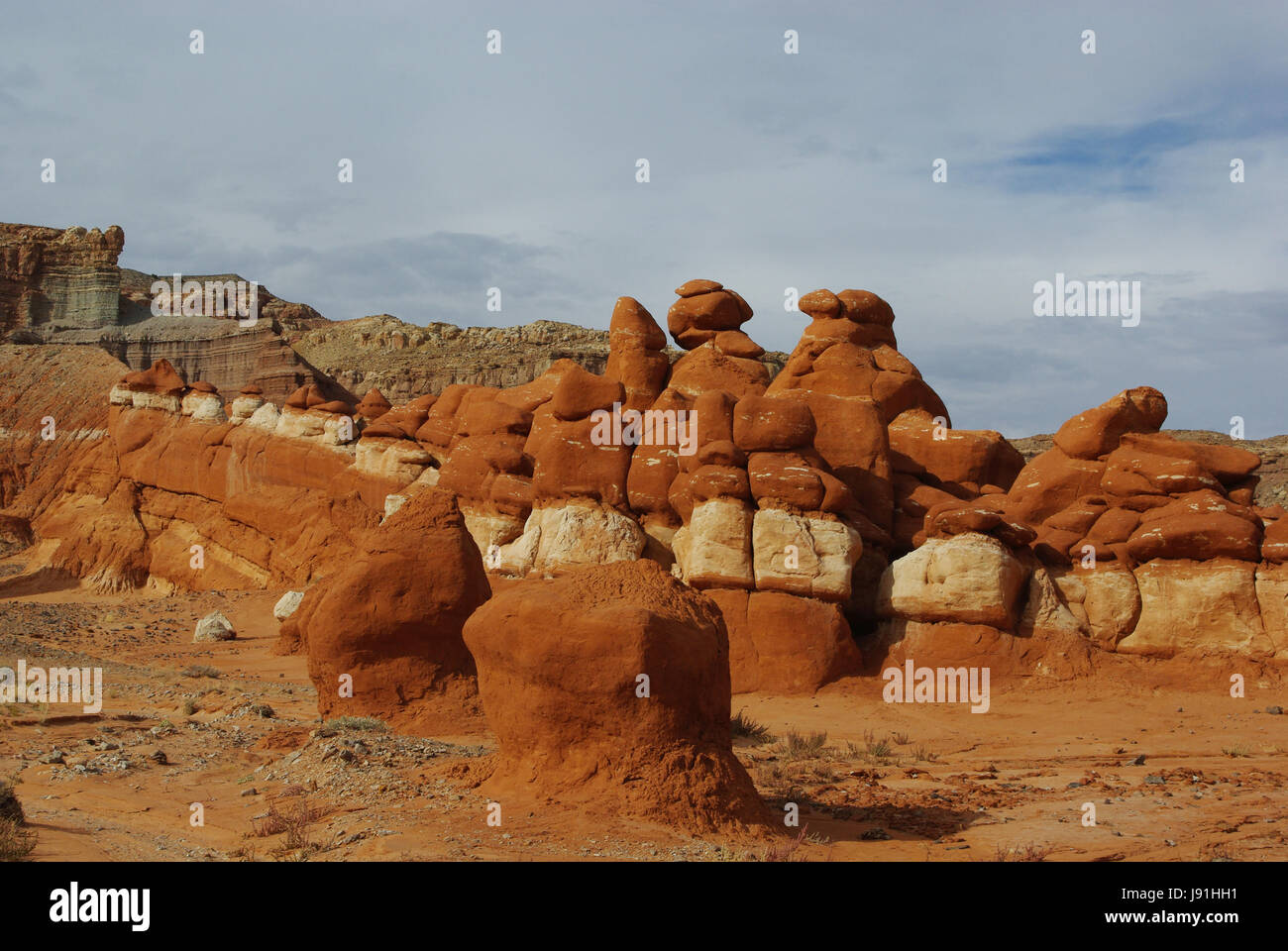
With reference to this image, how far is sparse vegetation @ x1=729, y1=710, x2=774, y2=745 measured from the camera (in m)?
13.9

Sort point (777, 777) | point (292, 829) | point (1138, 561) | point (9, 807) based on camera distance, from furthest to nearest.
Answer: point (1138, 561)
point (777, 777)
point (292, 829)
point (9, 807)

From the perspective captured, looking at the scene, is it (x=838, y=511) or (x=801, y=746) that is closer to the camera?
(x=801, y=746)

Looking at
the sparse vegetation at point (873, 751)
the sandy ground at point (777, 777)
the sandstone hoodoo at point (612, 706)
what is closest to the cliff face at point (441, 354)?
the sandy ground at point (777, 777)

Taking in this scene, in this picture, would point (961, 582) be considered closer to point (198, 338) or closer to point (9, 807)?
point (9, 807)

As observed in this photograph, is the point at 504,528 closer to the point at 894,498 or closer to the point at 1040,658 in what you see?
the point at 894,498

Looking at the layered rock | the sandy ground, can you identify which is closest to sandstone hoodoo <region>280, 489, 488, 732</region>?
the sandy ground

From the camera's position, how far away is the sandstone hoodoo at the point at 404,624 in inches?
483

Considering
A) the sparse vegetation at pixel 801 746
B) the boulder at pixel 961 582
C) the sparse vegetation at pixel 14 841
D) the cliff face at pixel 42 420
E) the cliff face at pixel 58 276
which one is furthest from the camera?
the cliff face at pixel 58 276

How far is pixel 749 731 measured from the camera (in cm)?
1430

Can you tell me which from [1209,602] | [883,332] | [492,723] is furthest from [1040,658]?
[492,723]

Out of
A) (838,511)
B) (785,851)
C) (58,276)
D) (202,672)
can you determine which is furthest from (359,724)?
(58,276)

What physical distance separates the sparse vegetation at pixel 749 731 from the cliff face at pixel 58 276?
48.1 meters

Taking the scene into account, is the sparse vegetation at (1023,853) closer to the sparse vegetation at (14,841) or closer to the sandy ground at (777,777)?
the sandy ground at (777,777)

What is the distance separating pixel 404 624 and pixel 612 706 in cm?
468
